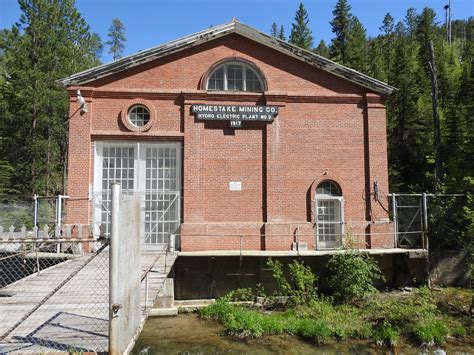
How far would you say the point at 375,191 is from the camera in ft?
49.1

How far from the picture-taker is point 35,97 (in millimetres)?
29250

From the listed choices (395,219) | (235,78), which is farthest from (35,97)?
(395,219)

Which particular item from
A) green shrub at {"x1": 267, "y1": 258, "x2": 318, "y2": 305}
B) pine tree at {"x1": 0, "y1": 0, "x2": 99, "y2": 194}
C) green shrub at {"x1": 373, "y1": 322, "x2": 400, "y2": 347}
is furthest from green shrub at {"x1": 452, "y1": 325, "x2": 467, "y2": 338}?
pine tree at {"x1": 0, "y1": 0, "x2": 99, "y2": 194}

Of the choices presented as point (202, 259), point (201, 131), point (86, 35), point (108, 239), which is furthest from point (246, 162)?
point (86, 35)

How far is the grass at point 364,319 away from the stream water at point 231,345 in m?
0.27

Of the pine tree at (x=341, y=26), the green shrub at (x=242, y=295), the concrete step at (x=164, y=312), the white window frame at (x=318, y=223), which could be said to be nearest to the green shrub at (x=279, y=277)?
the green shrub at (x=242, y=295)

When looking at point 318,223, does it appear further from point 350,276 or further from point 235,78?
point 235,78

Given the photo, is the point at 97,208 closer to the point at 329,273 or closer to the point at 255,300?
the point at 255,300

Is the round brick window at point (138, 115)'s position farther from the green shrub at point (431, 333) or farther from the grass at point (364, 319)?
the green shrub at point (431, 333)

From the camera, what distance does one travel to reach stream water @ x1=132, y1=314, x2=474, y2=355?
32.0 ft

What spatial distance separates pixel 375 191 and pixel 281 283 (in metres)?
4.94

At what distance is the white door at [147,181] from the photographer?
47.5ft

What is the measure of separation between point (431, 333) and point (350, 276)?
2.89m

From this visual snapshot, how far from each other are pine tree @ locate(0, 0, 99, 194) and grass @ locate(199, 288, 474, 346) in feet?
77.9
